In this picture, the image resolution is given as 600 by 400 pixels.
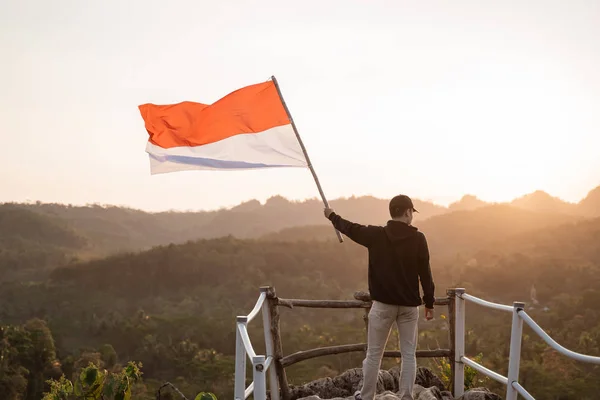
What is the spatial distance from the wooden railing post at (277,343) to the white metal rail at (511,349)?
1.61 m

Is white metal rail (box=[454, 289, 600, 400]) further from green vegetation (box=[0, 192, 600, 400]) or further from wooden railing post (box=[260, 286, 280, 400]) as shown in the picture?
green vegetation (box=[0, 192, 600, 400])

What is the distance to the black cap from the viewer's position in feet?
15.6

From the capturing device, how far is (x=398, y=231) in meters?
4.74

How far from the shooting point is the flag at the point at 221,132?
649cm

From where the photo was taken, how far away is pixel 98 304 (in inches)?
2953

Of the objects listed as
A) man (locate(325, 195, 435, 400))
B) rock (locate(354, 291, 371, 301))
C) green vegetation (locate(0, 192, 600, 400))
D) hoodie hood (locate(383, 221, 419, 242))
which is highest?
hoodie hood (locate(383, 221, 419, 242))

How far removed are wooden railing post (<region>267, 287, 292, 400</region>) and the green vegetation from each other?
2079cm

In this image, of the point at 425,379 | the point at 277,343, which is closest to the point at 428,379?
the point at 425,379

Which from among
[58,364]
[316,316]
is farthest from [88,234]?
[58,364]

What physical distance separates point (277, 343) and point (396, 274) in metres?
1.59

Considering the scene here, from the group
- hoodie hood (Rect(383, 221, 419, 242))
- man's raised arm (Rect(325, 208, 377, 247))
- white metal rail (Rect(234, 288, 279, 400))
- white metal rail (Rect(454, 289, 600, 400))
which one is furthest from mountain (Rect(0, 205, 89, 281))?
white metal rail (Rect(234, 288, 279, 400))

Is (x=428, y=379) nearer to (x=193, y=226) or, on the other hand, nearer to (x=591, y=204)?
(x=591, y=204)

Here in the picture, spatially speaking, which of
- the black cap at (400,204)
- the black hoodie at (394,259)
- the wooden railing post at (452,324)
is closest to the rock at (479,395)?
the wooden railing post at (452,324)

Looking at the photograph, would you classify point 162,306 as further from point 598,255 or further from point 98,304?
point 598,255
